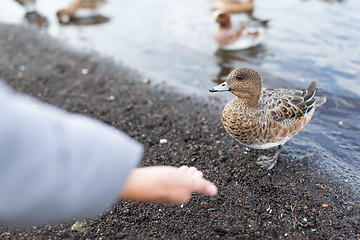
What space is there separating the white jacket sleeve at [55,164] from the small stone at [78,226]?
1.80 metres

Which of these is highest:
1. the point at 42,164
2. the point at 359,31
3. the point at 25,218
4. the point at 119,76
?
the point at 42,164

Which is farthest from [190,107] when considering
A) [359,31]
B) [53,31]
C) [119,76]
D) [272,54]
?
[53,31]

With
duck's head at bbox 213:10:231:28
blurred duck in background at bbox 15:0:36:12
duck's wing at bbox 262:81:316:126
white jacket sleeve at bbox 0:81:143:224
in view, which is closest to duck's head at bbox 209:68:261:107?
duck's wing at bbox 262:81:316:126

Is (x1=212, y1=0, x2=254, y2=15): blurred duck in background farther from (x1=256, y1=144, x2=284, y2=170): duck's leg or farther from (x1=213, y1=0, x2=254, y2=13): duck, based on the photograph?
(x1=256, y1=144, x2=284, y2=170): duck's leg

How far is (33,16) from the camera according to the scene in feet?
30.4

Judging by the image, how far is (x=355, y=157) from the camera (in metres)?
3.55

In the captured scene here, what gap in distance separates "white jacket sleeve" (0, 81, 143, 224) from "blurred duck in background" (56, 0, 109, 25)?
936cm

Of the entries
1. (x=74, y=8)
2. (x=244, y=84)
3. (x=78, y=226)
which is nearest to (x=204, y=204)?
(x=78, y=226)

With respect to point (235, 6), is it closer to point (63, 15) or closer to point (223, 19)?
point (223, 19)

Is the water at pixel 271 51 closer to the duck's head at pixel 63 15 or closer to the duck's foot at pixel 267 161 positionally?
the duck's head at pixel 63 15

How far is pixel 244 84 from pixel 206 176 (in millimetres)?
1206

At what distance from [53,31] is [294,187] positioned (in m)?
8.57

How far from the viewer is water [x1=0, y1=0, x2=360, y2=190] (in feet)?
13.3

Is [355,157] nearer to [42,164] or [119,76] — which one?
[42,164]
